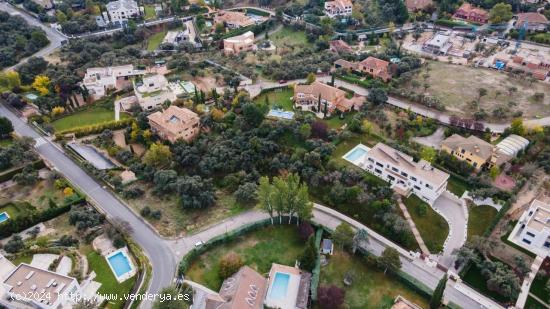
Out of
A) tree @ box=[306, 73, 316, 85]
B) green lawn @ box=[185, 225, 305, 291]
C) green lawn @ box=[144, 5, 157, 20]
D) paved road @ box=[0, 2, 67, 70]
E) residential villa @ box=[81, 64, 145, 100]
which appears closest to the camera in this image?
green lawn @ box=[185, 225, 305, 291]

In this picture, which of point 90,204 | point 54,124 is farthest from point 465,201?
point 54,124

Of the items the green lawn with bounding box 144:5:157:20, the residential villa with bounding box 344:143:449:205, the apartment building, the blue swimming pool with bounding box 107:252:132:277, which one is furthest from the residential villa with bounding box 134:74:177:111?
the green lawn with bounding box 144:5:157:20

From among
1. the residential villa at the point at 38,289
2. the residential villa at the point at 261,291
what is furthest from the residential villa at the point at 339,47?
the residential villa at the point at 38,289

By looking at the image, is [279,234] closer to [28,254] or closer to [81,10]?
[28,254]

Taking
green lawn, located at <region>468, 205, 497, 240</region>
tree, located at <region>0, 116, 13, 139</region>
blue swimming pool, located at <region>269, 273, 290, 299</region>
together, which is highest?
tree, located at <region>0, 116, 13, 139</region>

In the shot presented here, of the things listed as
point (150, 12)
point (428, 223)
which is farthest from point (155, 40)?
point (428, 223)

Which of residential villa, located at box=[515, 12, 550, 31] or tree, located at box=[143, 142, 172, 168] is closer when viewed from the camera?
tree, located at box=[143, 142, 172, 168]

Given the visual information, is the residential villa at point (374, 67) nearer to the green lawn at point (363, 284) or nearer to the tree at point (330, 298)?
the green lawn at point (363, 284)

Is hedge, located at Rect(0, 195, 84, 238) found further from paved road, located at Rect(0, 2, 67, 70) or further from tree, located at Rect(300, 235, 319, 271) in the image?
paved road, located at Rect(0, 2, 67, 70)

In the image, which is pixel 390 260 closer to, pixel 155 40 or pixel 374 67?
pixel 374 67
